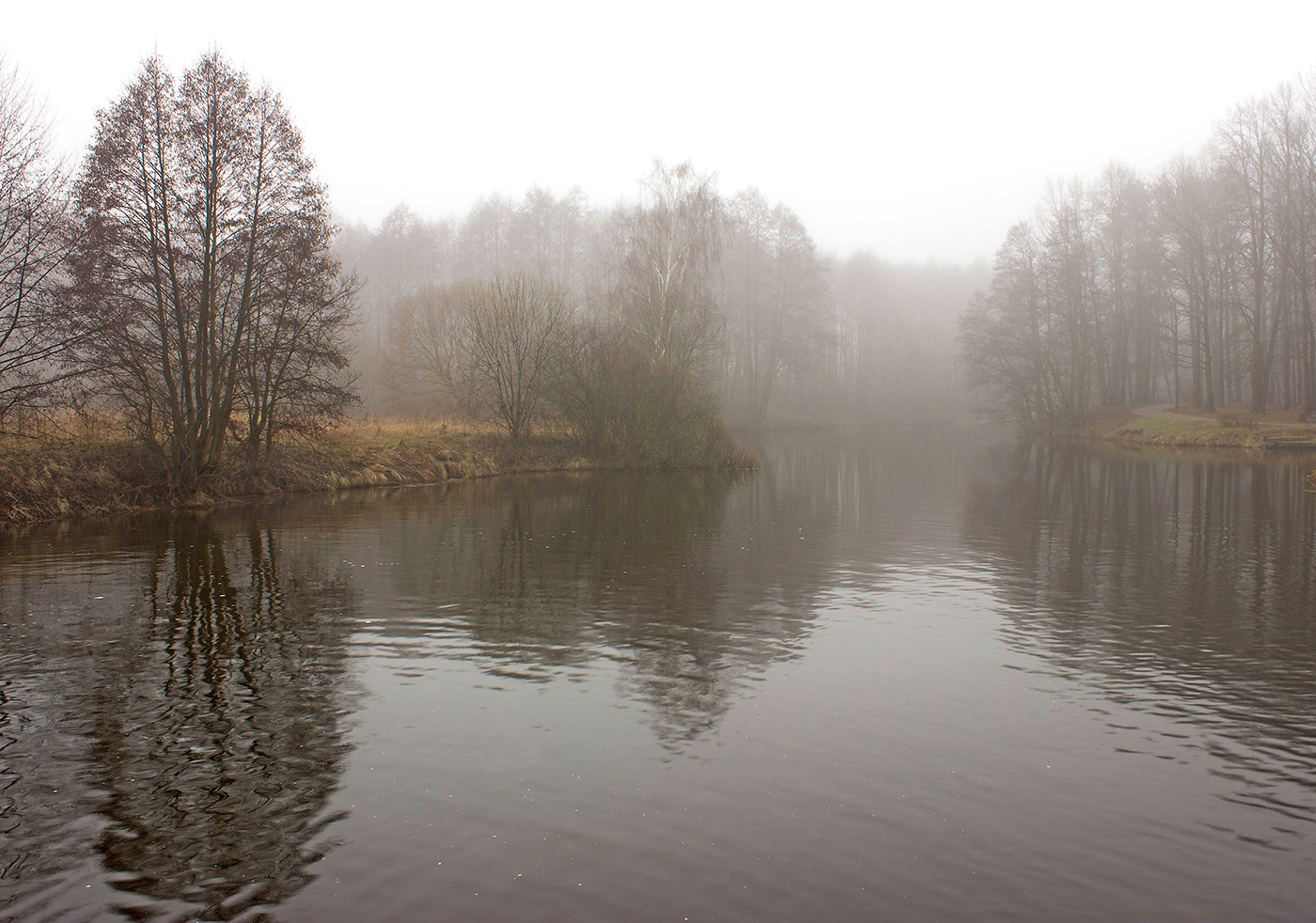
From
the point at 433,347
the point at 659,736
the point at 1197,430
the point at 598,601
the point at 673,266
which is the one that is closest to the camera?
the point at 659,736

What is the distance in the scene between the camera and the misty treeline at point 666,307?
3306 cm

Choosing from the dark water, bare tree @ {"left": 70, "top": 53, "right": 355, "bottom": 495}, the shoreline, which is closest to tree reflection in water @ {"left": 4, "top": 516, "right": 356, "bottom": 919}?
the dark water

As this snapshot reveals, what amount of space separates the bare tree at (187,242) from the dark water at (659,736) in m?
7.10

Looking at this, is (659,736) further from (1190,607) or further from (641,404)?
(641,404)

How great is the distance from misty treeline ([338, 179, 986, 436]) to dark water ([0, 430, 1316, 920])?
64.2 ft

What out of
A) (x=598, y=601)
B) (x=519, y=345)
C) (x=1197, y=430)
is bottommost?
(x=598, y=601)

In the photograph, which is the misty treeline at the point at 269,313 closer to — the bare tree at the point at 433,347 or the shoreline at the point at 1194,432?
the bare tree at the point at 433,347

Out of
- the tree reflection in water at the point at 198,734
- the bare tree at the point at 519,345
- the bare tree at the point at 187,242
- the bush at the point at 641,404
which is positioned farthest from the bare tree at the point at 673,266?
the tree reflection in water at the point at 198,734

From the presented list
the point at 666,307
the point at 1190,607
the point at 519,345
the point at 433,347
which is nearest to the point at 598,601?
the point at 1190,607

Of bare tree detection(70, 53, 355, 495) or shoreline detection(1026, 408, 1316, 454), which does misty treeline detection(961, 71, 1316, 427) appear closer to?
shoreline detection(1026, 408, 1316, 454)

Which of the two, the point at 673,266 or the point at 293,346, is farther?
the point at 673,266

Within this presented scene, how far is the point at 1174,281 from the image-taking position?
46344 millimetres

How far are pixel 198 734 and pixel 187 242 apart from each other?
1697 centimetres

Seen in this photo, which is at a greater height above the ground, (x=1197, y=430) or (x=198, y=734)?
(x=1197, y=430)
